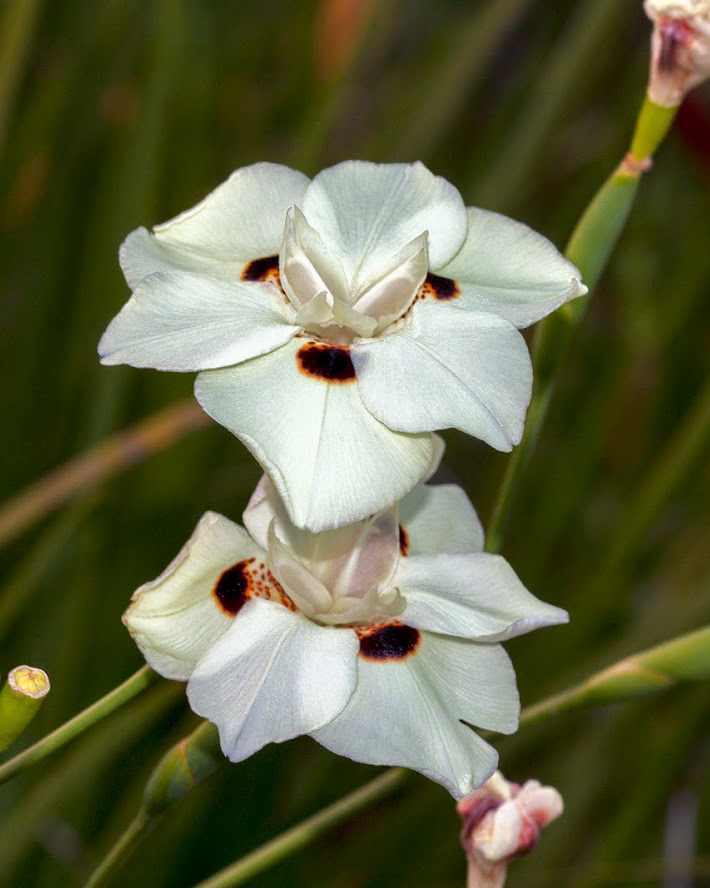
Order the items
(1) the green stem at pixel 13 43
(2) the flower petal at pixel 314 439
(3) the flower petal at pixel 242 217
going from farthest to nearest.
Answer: (1) the green stem at pixel 13 43, (3) the flower petal at pixel 242 217, (2) the flower petal at pixel 314 439

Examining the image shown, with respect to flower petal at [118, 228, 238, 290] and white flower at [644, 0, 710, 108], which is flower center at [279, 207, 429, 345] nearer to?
flower petal at [118, 228, 238, 290]

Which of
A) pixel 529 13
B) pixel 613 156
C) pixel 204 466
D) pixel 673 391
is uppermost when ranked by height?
pixel 529 13

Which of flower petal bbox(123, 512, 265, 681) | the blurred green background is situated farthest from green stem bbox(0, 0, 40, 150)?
flower petal bbox(123, 512, 265, 681)

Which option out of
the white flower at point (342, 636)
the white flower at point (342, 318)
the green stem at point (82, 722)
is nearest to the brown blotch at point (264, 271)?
the white flower at point (342, 318)

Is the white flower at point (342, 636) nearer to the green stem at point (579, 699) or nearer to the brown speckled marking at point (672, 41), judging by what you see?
the green stem at point (579, 699)

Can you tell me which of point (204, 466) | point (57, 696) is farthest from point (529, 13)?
point (57, 696)

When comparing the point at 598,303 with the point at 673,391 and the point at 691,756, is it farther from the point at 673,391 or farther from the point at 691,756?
the point at 691,756
